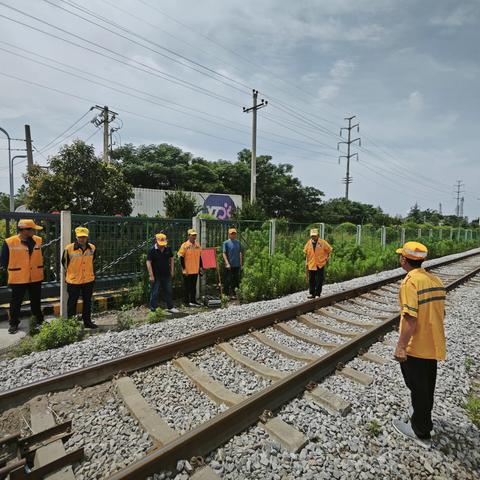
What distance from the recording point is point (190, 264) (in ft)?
28.2

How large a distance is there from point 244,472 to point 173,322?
12.9 ft

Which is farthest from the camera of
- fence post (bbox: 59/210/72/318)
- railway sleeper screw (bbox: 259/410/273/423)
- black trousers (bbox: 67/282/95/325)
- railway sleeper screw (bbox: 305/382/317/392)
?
fence post (bbox: 59/210/72/318)

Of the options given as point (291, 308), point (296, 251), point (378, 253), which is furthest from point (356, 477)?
point (378, 253)

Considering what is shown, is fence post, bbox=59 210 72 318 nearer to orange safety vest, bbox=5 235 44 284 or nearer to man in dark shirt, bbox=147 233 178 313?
orange safety vest, bbox=5 235 44 284

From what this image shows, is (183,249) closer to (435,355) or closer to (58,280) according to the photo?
(58,280)

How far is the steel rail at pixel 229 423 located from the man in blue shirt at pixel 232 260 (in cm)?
515

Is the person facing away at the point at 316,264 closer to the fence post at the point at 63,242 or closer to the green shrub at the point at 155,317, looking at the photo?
the green shrub at the point at 155,317

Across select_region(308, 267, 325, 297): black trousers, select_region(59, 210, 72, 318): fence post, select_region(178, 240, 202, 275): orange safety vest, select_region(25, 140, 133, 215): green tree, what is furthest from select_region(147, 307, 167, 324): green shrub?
select_region(25, 140, 133, 215): green tree

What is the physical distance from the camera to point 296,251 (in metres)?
12.4

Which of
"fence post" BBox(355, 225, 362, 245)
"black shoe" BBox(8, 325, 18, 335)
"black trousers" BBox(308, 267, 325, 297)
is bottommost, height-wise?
"black shoe" BBox(8, 325, 18, 335)

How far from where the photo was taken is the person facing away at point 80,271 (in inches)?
257

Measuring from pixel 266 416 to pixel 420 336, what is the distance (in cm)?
159

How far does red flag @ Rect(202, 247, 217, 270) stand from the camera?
9141mm

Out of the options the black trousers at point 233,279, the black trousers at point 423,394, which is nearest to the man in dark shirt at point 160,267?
the black trousers at point 233,279
